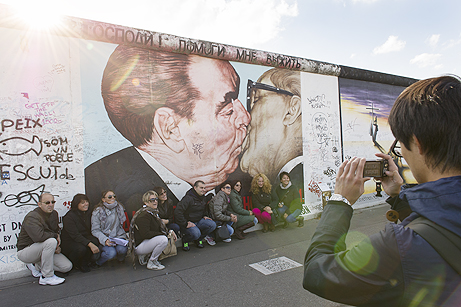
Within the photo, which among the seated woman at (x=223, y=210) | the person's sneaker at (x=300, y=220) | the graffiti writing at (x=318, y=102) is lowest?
the person's sneaker at (x=300, y=220)

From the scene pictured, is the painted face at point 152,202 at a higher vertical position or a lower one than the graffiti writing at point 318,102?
lower

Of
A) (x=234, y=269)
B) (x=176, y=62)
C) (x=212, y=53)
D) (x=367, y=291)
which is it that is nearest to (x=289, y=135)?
(x=212, y=53)

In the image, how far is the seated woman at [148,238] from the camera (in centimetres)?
507

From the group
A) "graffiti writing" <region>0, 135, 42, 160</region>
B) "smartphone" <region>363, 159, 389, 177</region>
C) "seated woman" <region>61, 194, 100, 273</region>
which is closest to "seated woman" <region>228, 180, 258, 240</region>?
"seated woman" <region>61, 194, 100, 273</region>

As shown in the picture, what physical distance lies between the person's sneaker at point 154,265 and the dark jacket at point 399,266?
4384 mm

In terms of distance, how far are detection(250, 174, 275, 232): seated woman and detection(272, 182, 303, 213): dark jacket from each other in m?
0.23

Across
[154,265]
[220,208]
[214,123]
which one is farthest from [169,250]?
[214,123]

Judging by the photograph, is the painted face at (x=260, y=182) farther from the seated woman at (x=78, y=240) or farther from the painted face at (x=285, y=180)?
the seated woman at (x=78, y=240)

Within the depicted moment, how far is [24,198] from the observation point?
5191mm

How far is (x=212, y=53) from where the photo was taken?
275 inches

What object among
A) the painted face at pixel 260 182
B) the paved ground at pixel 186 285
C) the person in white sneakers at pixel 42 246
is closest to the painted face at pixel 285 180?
the painted face at pixel 260 182

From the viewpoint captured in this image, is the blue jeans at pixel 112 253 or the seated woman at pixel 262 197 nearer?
the blue jeans at pixel 112 253

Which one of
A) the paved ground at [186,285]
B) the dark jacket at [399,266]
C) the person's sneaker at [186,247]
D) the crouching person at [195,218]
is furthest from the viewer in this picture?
the crouching person at [195,218]

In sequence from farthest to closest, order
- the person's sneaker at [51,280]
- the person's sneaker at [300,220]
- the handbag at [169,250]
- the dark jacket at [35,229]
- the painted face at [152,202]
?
1. the person's sneaker at [300,220]
2. the painted face at [152,202]
3. the handbag at [169,250]
4. the dark jacket at [35,229]
5. the person's sneaker at [51,280]
